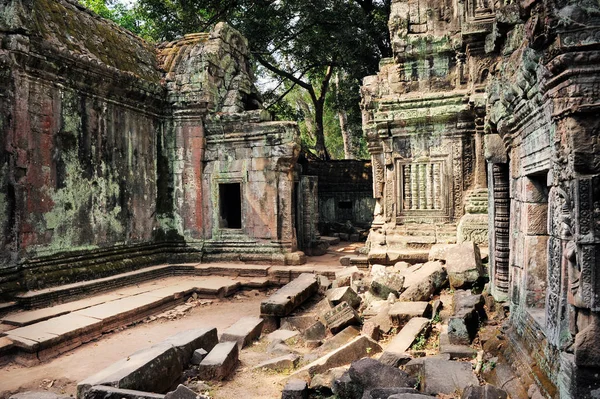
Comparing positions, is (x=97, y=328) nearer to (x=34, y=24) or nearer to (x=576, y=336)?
(x=34, y=24)

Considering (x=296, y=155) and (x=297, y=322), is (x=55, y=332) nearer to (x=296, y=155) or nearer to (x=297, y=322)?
(x=297, y=322)

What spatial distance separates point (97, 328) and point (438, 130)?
7533mm

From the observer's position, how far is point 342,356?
15.9 ft

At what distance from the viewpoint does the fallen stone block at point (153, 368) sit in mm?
3979

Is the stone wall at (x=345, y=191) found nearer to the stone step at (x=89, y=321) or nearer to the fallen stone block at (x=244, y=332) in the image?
the stone step at (x=89, y=321)

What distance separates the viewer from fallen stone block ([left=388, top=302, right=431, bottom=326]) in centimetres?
584

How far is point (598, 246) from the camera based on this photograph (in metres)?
2.61

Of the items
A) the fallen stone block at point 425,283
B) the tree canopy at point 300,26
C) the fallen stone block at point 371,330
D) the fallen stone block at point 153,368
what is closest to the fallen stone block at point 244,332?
the fallen stone block at point 153,368

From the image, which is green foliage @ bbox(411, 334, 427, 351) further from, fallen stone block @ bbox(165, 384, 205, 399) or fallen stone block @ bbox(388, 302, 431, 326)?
fallen stone block @ bbox(165, 384, 205, 399)

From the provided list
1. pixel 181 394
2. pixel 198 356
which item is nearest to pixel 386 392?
pixel 181 394

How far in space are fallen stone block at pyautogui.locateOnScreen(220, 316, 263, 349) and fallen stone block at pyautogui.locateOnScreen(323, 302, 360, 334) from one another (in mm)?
1065

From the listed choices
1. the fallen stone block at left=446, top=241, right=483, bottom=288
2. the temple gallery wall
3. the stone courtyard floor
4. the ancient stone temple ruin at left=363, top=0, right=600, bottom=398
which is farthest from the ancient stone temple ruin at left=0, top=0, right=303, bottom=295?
the fallen stone block at left=446, top=241, right=483, bottom=288

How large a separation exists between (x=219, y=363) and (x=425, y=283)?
3514mm

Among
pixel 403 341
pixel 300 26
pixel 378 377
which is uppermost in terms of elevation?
pixel 300 26
